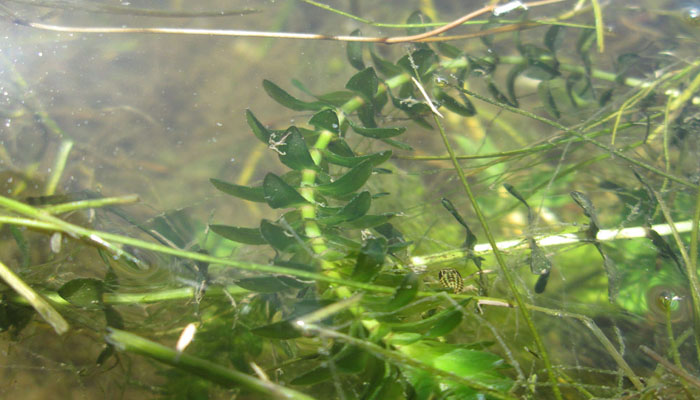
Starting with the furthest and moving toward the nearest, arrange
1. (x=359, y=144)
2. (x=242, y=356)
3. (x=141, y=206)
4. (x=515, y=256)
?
(x=359, y=144) < (x=141, y=206) < (x=515, y=256) < (x=242, y=356)

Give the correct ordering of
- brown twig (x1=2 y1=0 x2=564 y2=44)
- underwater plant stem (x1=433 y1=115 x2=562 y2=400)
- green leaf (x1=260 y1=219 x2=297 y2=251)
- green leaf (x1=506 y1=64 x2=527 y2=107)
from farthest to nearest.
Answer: green leaf (x1=506 y1=64 x2=527 y2=107) < brown twig (x1=2 y1=0 x2=564 y2=44) < underwater plant stem (x1=433 y1=115 x2=562 y2=400) < green leaf (x1=260 y1=219 x2=297 y2=251)

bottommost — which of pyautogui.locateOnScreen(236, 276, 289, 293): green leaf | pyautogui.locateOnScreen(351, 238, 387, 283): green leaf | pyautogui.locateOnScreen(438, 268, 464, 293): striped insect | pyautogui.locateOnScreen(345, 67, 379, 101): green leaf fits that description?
pyautogui.locateOnScreen(438, 268, 464, 293): striped insect

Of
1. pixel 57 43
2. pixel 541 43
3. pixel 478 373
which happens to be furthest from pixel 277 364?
pixel 541 43

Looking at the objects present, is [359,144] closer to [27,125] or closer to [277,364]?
[277,364]

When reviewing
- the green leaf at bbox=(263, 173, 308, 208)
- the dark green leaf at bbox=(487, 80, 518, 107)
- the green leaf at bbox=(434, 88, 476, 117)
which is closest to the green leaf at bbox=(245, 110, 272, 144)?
the green leaf at bbox=(263, 173, 308, 208)

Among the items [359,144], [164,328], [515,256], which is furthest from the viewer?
[359,144]

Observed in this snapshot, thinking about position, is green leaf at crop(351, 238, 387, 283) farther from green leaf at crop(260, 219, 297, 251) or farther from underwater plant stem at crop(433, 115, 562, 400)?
underwater plant stem at crop(433, 115, 562, 400)
